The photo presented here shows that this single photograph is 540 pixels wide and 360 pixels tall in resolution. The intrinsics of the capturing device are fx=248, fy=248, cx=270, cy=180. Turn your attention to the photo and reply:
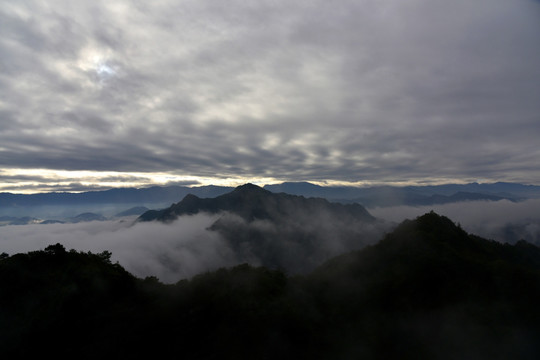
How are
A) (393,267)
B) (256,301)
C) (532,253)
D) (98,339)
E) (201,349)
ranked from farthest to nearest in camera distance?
A: (532,253) < (393,267) < (256,301) < (98,339) < (201,349)

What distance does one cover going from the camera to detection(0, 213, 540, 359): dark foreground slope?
100 feet

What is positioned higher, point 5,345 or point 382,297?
point 382,297

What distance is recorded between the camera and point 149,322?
3603 centimetres

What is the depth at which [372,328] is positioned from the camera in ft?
111

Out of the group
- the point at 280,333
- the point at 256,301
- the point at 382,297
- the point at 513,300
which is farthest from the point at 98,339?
the point at 513,300

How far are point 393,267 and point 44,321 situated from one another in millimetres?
56802

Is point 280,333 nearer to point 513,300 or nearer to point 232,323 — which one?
point 232,323

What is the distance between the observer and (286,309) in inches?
1497

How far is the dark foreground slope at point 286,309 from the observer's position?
1200 inches

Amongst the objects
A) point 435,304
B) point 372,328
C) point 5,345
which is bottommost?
point 5,345

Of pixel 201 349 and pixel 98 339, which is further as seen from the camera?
pixel 98 339

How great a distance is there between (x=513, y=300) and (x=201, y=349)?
142 ft

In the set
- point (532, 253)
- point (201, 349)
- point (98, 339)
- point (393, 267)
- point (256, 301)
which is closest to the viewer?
point (201, 349)

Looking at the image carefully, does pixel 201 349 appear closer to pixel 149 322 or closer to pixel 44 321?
pixel 149 322
